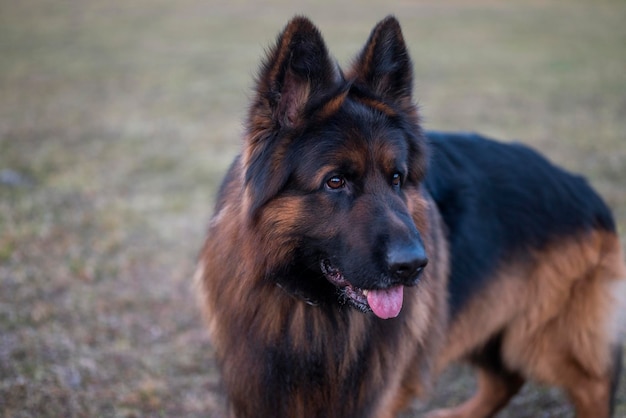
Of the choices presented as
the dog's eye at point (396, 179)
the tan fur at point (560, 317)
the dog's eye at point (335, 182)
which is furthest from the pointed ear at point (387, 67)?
the tan fur at point (560, 317)

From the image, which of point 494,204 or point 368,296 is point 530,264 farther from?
point 368,296

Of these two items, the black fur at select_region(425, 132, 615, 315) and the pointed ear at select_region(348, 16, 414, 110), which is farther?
the black fur at select_region(425, 132, 615, 315)

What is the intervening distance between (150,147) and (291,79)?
8.11 metres

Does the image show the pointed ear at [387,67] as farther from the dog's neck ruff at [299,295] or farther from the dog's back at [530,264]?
the dog's neck ruff at [299,295]

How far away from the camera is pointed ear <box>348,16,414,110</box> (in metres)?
3.26

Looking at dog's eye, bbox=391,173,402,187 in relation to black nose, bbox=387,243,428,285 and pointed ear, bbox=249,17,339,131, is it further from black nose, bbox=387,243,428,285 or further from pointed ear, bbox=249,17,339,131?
pointed ear, bbox=249,17,339,131

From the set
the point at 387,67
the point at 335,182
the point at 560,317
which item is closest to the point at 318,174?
the point at 335,182

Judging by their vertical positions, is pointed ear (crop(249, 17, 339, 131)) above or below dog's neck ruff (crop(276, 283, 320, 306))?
above

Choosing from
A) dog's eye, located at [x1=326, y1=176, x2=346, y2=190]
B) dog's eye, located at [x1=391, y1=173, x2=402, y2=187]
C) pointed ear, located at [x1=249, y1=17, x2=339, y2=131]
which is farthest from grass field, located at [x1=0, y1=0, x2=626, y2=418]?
dog's eye, located at [x1=326, y1=176, x2=346, y2=190]

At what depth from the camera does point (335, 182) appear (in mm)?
3100

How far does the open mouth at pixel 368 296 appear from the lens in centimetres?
302

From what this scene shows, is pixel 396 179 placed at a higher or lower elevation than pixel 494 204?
higher

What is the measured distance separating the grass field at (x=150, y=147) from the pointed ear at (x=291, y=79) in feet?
1.96

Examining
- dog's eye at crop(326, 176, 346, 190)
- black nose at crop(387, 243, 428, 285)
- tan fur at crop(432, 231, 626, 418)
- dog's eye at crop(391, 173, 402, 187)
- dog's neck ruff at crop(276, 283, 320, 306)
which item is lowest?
tan fur at crop(432, 231, 626, 418)
